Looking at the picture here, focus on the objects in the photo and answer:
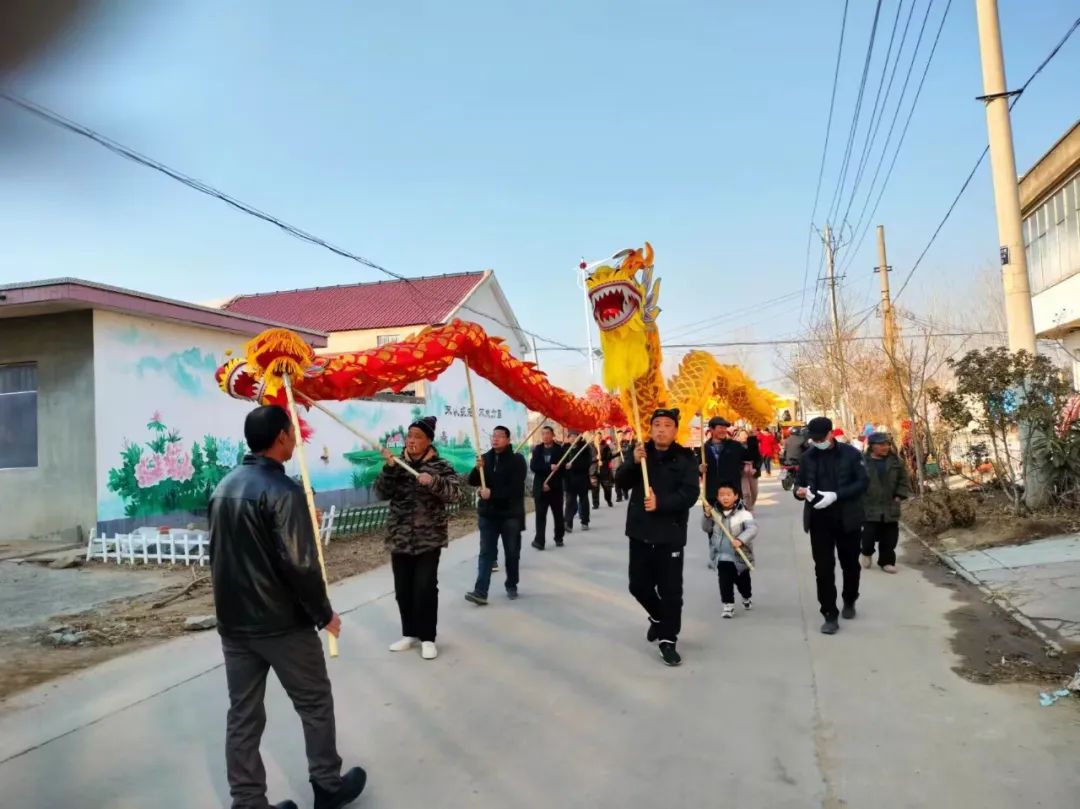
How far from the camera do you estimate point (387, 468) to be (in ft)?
18.7

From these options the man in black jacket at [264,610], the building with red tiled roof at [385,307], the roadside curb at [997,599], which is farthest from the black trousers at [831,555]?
the building with red tiled roof at [385,307]

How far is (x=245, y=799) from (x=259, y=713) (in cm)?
32

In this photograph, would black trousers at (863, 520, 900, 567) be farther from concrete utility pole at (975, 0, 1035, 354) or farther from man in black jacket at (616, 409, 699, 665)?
man in black jacket at (616, 409, 699, 665)

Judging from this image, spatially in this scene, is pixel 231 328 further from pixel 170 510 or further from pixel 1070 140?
pixel 1070 140

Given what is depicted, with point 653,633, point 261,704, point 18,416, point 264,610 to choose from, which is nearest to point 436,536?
point 653,633

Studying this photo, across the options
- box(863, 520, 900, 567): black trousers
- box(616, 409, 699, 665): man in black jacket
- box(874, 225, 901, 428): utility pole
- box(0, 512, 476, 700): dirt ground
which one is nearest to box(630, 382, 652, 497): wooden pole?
box(616, 409, 699, 665): man in black jacket

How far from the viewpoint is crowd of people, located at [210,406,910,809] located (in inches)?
122

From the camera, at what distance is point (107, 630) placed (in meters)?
6.57

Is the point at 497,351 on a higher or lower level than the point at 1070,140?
lower

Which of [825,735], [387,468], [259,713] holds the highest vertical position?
[387,468]

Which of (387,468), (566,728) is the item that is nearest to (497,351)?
(387,468)

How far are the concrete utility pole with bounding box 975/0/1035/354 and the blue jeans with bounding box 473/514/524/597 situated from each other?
7.05 metres

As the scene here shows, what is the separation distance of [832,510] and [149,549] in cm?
824

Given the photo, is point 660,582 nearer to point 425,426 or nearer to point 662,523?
point 662,523
